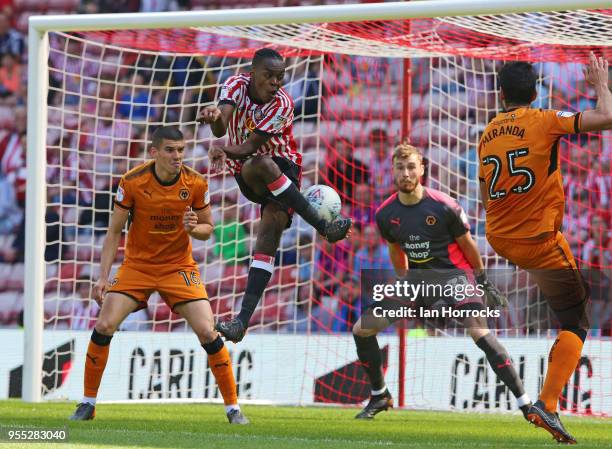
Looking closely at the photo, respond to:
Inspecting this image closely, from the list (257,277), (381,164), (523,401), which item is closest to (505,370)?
(523,401)

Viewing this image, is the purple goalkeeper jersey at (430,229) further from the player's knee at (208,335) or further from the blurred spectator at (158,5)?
the blurred spectator at (158,5)

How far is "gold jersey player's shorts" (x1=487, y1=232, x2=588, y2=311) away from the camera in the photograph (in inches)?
249

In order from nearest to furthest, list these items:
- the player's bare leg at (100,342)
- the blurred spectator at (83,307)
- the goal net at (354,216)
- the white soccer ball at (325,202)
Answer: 1. the white soccer ball at (325,202)
2. the player's bare leg at (100,342)
3. the goal net at (354,216)
4. the blurred spectator at (83,307)

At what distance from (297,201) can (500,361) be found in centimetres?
189

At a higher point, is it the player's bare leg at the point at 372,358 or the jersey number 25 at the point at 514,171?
the jersey number 25 at the point at 514,171

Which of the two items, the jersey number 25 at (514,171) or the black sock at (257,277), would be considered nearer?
the jersey number 25 at (514,171)

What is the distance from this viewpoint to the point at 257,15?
8.23 meters

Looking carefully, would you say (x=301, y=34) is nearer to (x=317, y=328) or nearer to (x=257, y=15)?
(x=257, y=15)

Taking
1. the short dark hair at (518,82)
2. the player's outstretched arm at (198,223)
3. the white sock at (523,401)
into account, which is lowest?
the white sock at (523,401)

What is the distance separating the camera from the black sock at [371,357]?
26.8 feet

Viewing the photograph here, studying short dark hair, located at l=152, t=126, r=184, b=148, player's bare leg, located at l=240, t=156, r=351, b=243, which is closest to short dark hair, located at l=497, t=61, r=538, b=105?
player's bare leg, located at l=240, t=156, r=351, b=243

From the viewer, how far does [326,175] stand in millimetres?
10898

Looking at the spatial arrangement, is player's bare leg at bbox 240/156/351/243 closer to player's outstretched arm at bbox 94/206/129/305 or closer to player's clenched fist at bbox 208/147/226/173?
player's clenched fist at bbox 208/147/226/173

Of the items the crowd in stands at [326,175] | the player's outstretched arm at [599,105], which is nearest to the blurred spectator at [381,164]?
the crowd in stands at [326,175]
